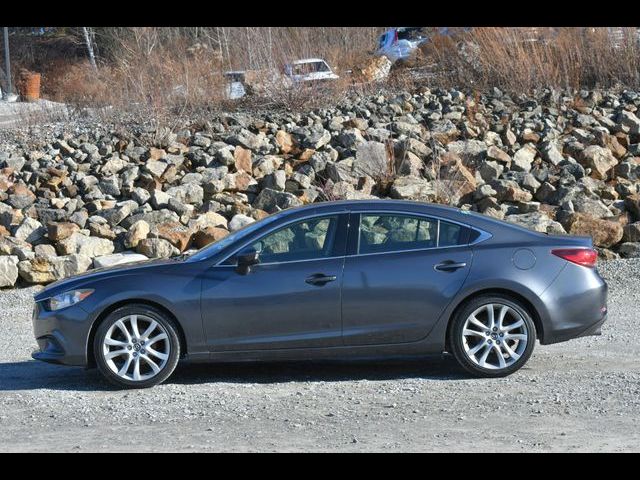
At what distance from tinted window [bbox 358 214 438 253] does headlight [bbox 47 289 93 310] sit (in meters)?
2.27

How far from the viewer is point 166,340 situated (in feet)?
28.0

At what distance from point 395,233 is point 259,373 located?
1.73 meters

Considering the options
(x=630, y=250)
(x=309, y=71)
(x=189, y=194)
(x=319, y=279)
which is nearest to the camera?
(x=319, y=279)

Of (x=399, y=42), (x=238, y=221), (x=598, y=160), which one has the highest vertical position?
(x=399, y=42)

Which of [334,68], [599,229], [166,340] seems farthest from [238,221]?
[334,68]

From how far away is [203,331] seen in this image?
8.53 meters

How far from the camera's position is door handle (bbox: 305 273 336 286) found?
8500 mm

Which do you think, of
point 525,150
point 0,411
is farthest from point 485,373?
point 525,150

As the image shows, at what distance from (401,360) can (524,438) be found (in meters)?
2.90

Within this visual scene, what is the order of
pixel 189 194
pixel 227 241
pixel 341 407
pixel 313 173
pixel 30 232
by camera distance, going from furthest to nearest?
pixel 313 173, pixel 189 194, pixel 30 232, pixel 227 241, pixel 341 407

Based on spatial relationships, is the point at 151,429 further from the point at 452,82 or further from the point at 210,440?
the point at 452,82

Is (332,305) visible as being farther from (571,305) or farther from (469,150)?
(469,150)

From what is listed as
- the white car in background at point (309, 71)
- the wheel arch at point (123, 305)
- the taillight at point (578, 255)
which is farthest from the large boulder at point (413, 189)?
the wheel arch at point (123, 305)

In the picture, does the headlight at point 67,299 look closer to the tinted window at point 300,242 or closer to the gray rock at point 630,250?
the tinted window at point 300,242
